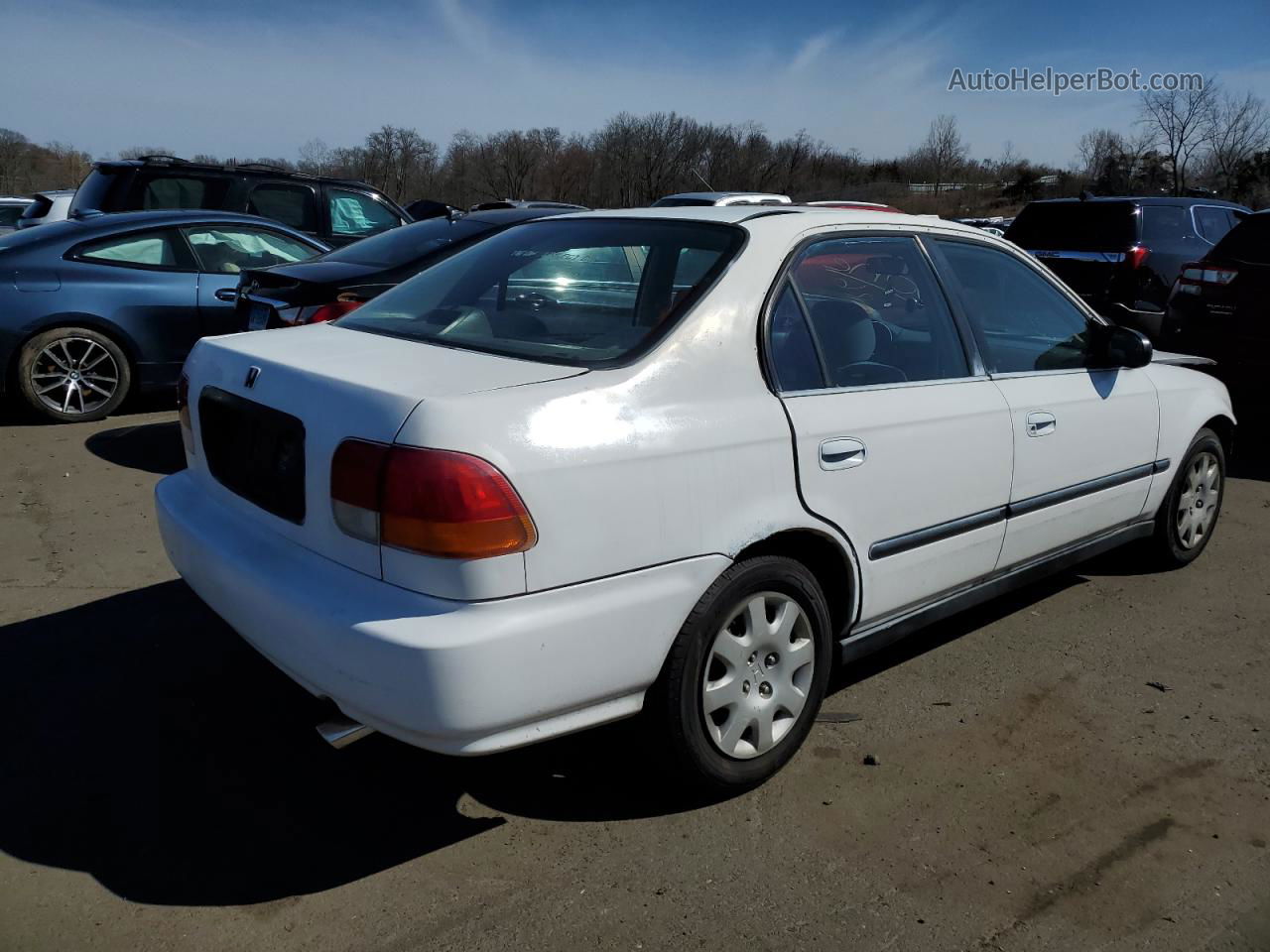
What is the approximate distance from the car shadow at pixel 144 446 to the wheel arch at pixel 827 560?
4.32m

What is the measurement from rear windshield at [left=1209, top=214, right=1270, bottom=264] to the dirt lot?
14.7 feet

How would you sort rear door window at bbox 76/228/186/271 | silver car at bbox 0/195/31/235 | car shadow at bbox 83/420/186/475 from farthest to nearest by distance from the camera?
silver car at bbox 0/195/31/235
rear door window at bbox 76/228/186/271
car shadow at bbox 83/420/186/475

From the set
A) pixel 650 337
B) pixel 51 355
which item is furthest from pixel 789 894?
pixel 51 355

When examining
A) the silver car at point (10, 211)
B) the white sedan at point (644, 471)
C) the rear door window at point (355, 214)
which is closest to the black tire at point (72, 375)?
the rear door window at point (355, 214)

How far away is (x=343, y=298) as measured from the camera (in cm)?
595

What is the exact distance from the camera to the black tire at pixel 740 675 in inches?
105

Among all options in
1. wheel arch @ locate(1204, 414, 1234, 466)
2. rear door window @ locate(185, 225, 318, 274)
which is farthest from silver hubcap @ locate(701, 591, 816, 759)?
rear door window @ locate(185, 225, 318, 274)

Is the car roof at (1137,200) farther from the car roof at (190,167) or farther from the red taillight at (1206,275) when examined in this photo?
the car roof at (190,167)

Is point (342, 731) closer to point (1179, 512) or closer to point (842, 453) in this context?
point (842, 453)

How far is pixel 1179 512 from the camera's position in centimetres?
481

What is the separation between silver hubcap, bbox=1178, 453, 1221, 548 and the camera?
4824 millimetres

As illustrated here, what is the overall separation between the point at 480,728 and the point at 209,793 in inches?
41.6

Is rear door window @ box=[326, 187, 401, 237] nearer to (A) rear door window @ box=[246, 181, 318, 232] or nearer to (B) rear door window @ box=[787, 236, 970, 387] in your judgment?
(A) rear door window @ box=[246, 181, 318, 232]

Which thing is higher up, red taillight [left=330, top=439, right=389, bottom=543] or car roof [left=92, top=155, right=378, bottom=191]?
car roof [left=92, top=155, right=378, bottom=191]
